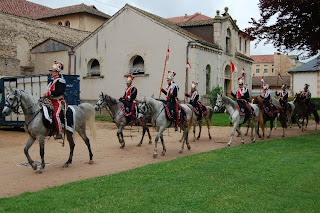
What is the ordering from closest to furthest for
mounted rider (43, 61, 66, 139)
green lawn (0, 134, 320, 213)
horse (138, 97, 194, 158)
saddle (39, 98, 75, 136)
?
1. green lawn (0, 134, 320, 213)
2. saddle (39, 98, 75, 136)
3. mounted rider (43, 61, 66, 139)
4. horse (138, 97, 194, 158)

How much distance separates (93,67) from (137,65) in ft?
14.8

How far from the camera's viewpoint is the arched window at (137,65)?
2895 cm

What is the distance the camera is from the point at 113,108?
1390cm

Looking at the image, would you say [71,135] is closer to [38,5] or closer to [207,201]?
[207,201]

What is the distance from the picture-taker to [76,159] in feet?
37.1

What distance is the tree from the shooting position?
57.9ft

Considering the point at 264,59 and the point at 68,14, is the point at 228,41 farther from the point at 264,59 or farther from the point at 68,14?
the point at 264,59

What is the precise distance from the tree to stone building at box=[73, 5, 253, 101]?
7.72 metres

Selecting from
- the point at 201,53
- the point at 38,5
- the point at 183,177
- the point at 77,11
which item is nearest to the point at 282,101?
the point at 201,53

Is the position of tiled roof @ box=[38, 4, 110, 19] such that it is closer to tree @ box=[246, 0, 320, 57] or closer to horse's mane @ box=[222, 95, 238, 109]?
tree @ box=[246, 0, 320, 57]

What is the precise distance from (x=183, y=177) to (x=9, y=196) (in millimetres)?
3540

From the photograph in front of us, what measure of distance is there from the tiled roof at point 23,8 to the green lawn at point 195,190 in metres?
37.1

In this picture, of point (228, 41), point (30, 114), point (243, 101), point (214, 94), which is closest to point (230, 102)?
point (243, 101)

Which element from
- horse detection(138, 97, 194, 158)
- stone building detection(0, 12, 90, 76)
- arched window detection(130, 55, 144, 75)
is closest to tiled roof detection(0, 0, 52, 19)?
stone building detection(0, 12, 90, 76)
